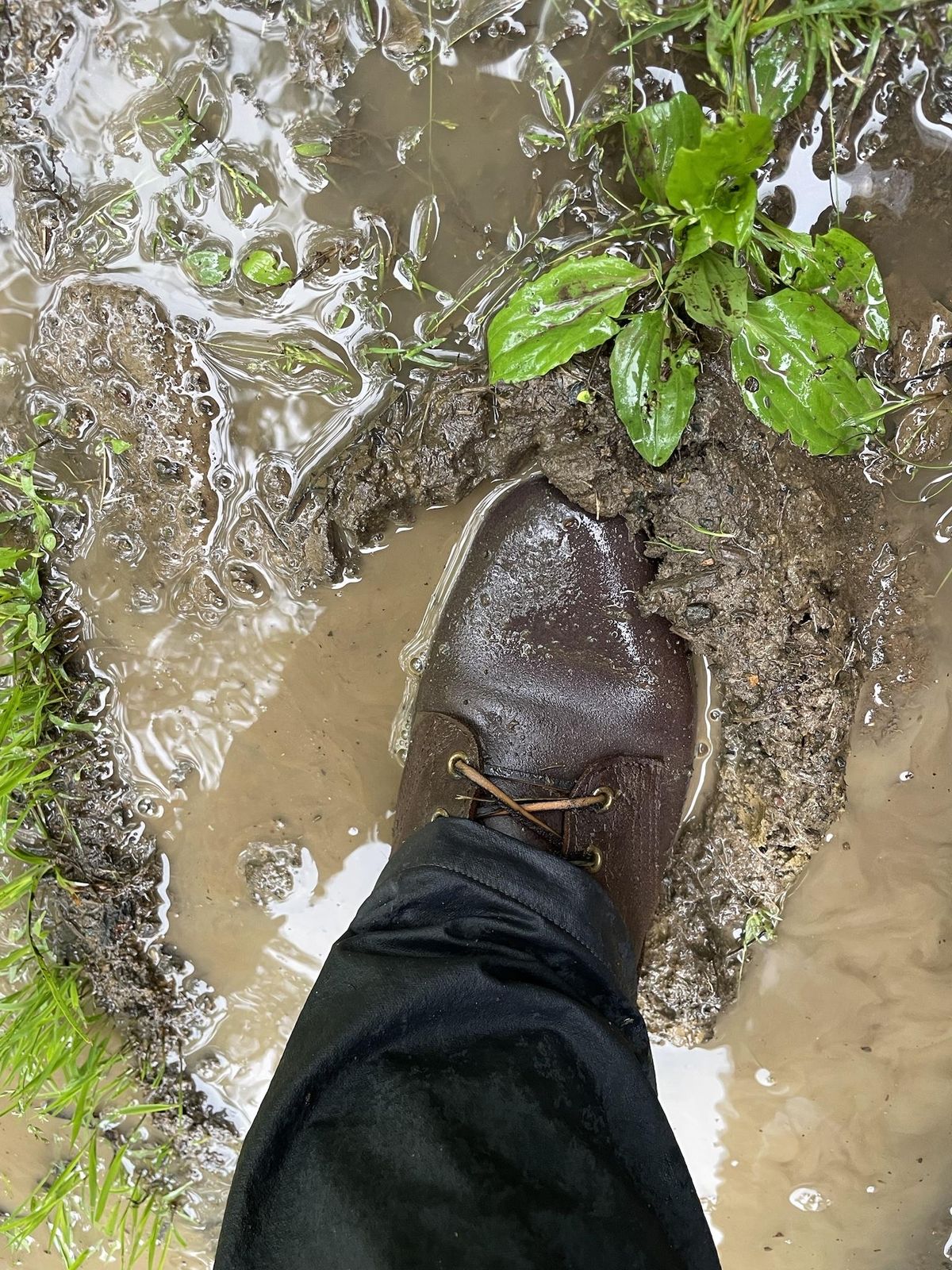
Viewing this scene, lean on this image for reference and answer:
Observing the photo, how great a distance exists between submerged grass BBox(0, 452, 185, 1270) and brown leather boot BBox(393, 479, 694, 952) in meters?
0.90

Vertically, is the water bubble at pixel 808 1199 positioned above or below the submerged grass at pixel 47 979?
below

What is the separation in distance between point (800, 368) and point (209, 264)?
1.24 metres

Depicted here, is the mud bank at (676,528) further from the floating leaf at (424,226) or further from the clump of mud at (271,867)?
the clump of mud at (271,867)

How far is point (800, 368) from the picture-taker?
1672 mm

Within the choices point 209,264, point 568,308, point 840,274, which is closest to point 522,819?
point 568,308

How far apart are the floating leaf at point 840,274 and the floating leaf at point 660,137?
0.87 ft

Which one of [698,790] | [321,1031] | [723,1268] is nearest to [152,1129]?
[321,1031]

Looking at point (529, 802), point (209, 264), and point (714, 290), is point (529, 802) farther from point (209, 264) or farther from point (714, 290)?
point (209, 264)

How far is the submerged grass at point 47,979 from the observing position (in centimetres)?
203

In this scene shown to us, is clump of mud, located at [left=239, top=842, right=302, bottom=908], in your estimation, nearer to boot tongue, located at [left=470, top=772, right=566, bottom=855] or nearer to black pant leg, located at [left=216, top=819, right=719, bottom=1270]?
boot tongue, located at [left=470, top=772, right=566, bottom=855]

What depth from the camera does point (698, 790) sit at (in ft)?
6.88

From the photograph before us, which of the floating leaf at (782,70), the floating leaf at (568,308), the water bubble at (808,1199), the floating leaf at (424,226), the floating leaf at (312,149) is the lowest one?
the water bubble at (808,1199)

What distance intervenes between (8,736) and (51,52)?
Result: 147 centimetres

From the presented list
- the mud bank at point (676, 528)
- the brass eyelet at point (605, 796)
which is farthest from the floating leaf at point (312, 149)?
the brass eyelet at point (605, 796)
